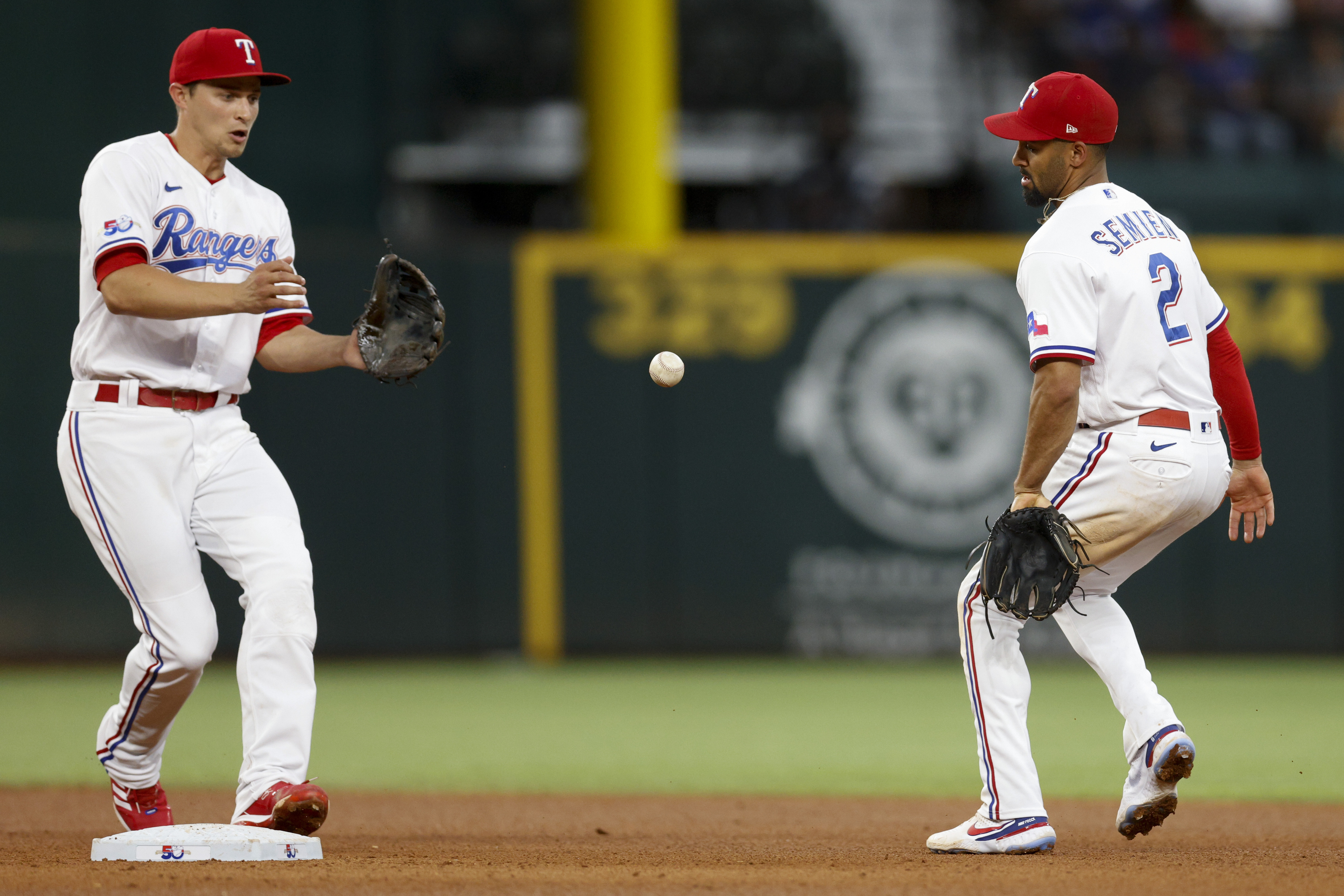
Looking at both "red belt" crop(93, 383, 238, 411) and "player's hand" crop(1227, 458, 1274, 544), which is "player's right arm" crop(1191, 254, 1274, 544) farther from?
"red belt" crop(93, 383, 238, 411)

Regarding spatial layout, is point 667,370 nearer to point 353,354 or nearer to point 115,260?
point 353,354

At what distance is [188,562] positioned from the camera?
14.1 ft

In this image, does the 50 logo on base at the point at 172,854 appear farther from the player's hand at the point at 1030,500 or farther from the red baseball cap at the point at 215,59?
the player's hand at the point at 1030,500

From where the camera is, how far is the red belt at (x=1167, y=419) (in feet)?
13.8

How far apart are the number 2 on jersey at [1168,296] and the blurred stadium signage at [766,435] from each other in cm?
636

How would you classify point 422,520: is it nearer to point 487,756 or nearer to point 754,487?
point 754,487

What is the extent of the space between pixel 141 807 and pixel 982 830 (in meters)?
2.19

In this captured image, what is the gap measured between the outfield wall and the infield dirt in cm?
470

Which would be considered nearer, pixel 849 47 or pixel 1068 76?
pixel 1068 76

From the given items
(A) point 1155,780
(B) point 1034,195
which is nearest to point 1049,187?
(B) point 1034,195

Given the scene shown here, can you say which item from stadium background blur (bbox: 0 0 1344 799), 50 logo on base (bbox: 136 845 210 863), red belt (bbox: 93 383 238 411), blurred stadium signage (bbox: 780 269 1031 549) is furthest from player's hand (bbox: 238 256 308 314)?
blurred stadium signage (bbox: 780 269 1031 549)

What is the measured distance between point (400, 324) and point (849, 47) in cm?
1067

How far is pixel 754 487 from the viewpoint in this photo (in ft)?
34.9

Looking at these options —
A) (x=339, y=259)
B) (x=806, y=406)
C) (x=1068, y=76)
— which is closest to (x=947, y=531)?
(x=806, y=406)
